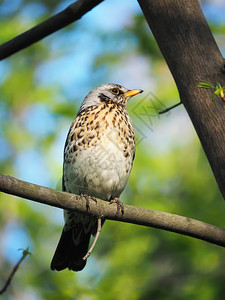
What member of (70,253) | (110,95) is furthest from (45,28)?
(70,253)

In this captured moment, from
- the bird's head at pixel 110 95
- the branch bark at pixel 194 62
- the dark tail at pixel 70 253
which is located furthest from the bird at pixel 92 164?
the branch bark at pixel 194 62

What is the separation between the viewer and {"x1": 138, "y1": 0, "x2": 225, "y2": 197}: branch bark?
271cm

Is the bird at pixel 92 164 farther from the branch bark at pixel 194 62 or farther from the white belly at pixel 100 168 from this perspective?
the branch bark at pixel 194 62

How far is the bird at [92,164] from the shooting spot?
416 centimetres

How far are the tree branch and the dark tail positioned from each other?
1.99 metres

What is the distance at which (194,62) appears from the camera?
9.27 feet

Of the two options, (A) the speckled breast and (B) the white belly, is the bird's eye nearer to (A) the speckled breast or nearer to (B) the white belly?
(A) the speckled breast

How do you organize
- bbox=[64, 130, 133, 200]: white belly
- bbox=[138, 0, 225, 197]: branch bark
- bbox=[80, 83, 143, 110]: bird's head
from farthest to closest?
bbox=[80, 83, 143, 110]: bird's head < bbox=[64, 130, 133, 200]: white belly < bbox=[138, 0, 225, 197]: branch bark

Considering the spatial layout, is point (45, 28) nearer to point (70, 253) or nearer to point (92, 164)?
point (92, 164)

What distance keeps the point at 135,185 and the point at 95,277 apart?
5.63 ft

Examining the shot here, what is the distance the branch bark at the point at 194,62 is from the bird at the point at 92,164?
54.8 inches

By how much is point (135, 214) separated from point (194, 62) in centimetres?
95

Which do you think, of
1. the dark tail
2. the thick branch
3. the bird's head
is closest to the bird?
the dark tail

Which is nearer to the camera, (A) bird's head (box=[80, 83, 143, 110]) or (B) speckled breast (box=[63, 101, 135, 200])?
(B) speckled breast (box=[63, 101, 135, 200])
